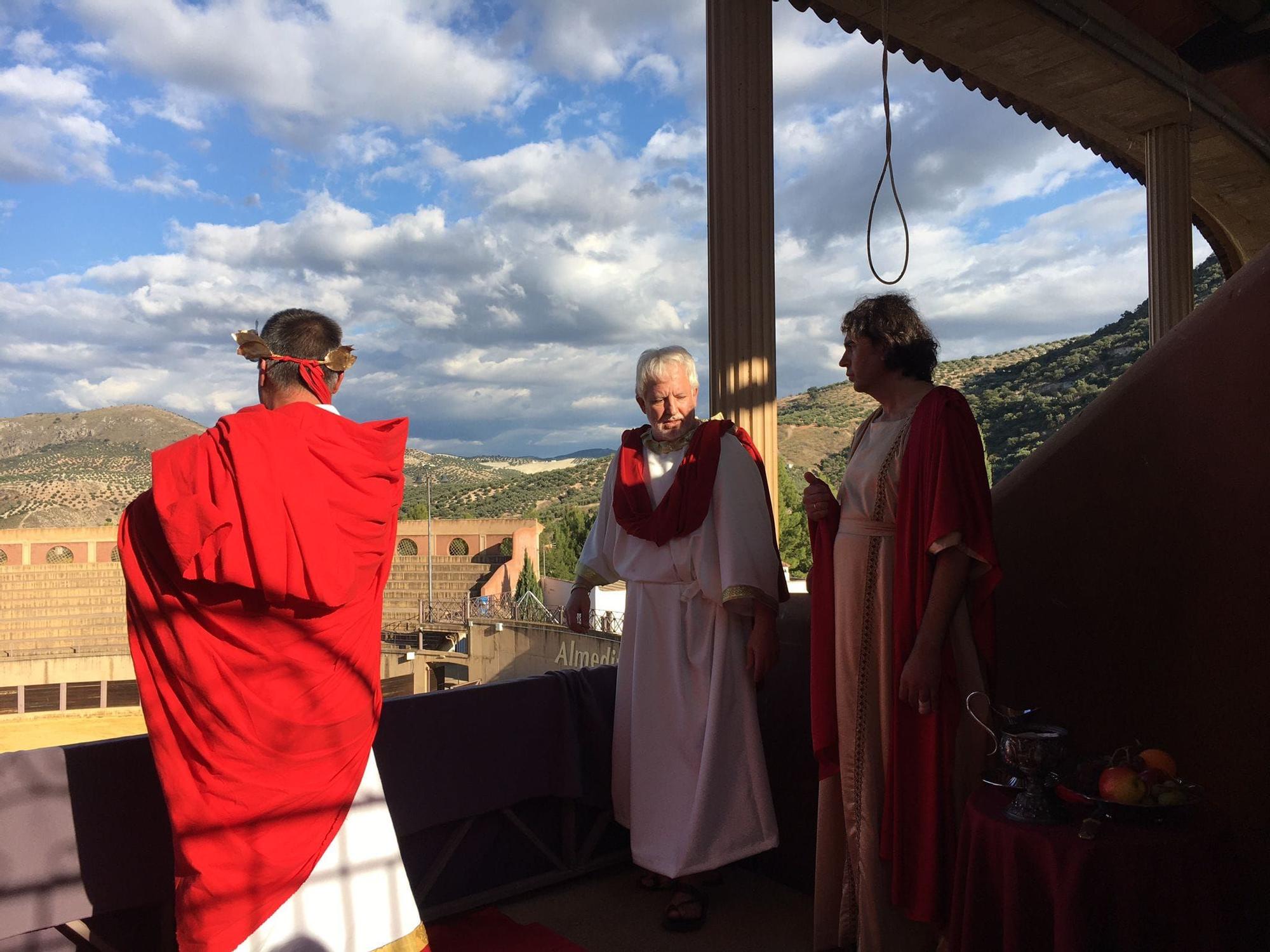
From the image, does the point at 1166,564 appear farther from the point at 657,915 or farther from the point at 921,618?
the point at 657,915

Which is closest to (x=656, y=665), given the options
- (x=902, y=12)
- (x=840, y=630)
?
(x=840, y=630)

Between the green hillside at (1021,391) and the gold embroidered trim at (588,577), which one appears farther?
the green hillside at (1021,391)

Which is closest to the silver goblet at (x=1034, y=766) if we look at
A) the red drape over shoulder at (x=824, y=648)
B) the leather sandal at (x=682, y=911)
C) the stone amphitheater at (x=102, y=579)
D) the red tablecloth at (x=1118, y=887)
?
the red tablecloth at (x=1118, y=887)

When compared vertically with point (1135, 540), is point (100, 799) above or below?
below

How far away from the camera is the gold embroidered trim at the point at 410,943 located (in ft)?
6.45

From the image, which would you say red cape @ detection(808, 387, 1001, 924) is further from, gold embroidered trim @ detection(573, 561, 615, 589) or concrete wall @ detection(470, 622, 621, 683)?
concrete wall @ detection(470, 622, 621, 683)

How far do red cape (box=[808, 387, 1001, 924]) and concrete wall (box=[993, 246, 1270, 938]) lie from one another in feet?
1.67

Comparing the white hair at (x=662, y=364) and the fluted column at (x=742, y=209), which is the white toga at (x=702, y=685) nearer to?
the white hair at (x=662, y=364)

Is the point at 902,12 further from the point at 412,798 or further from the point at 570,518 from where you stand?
the point at 570,518

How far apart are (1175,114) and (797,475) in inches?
1647

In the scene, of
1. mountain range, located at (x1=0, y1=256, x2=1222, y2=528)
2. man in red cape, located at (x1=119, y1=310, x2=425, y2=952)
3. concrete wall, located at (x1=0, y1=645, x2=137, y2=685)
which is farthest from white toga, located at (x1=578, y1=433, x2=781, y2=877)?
concrete wall, located at (x1=0, y1=645, x2=137, y2=685)

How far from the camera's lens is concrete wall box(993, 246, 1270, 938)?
2168 mm

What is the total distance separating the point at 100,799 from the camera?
84.2 inches

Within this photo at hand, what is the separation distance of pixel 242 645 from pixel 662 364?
4.59ft
